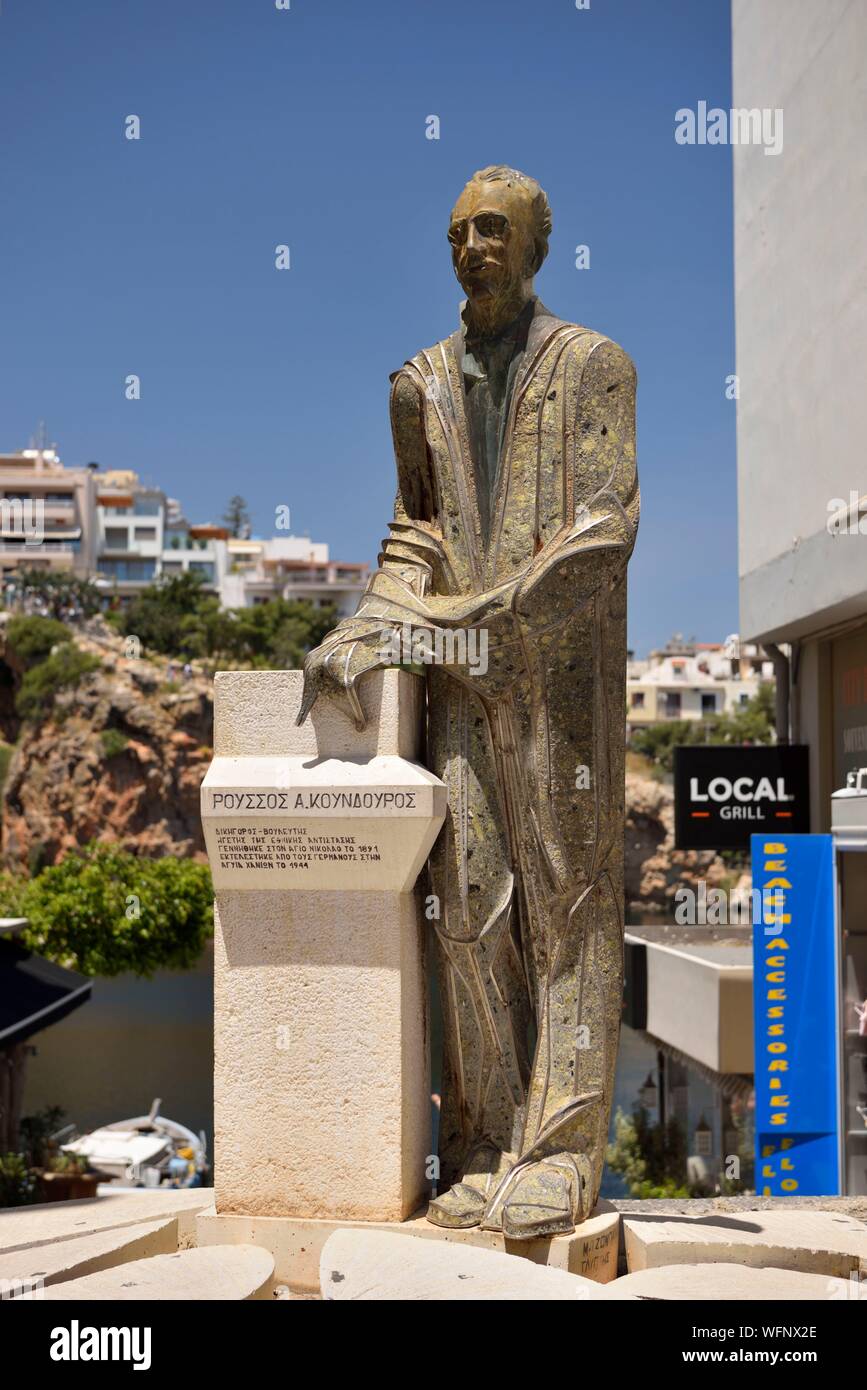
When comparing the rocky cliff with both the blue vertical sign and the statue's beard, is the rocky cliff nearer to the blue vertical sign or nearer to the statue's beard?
the blue vertical sign

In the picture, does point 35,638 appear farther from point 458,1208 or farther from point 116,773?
point 458,1208

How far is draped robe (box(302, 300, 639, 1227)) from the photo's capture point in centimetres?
526

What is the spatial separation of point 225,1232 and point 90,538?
92554 millimetres

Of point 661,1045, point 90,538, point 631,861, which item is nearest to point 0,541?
point 90,538

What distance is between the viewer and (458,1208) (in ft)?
16.6

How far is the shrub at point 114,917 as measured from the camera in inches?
786

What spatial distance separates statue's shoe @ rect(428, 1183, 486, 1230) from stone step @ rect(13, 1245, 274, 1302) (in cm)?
58

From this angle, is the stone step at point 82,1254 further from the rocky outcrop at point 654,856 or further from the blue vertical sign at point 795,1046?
the rocky outcrop at point 654,856

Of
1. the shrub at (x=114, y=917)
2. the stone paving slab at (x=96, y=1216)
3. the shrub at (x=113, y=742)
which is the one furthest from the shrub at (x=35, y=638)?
the stone paving slab at (x=96, y=1216)

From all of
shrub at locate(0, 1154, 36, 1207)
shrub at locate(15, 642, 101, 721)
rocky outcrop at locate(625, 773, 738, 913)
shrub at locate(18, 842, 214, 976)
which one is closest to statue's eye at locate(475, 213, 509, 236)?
shrub at locate(0, 1154, 36, 1207)

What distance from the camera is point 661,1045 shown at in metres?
16.5

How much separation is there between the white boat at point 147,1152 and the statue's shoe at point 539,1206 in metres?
12.5

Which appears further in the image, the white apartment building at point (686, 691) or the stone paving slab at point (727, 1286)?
the white apartment building at point (686, 691)
